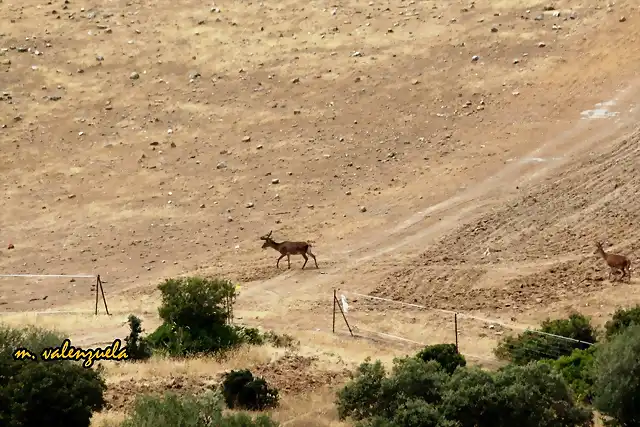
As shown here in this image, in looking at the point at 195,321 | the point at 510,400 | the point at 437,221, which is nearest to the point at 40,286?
the point at 195,321

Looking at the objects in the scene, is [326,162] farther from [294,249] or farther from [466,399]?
[466,399]

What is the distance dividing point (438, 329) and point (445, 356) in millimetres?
3883

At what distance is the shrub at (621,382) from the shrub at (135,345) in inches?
344

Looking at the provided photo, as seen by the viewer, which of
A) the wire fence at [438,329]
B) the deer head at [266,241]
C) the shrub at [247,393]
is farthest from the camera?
the deer head at [266,241]

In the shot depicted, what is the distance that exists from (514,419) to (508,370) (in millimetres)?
969

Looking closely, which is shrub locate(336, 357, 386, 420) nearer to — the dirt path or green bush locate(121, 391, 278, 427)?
green bush locate(121, 391, 278, 427)

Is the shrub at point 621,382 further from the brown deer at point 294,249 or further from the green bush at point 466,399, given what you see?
the brown deer at point 294,249

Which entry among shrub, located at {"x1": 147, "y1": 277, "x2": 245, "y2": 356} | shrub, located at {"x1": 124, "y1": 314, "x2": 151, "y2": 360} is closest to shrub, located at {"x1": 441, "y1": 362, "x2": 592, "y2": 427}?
shrub, located at {"x1": 147, "y1": 277, "x2": 245, "y2": 356}

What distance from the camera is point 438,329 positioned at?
28031mm

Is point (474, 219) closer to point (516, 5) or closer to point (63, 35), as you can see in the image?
point (516, 5)

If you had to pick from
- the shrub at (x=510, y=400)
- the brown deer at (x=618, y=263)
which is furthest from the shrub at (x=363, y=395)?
the brown deer at (x=618, y=263)

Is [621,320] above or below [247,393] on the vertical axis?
above

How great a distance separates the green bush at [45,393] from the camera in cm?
2052

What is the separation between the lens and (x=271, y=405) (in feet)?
74.2
